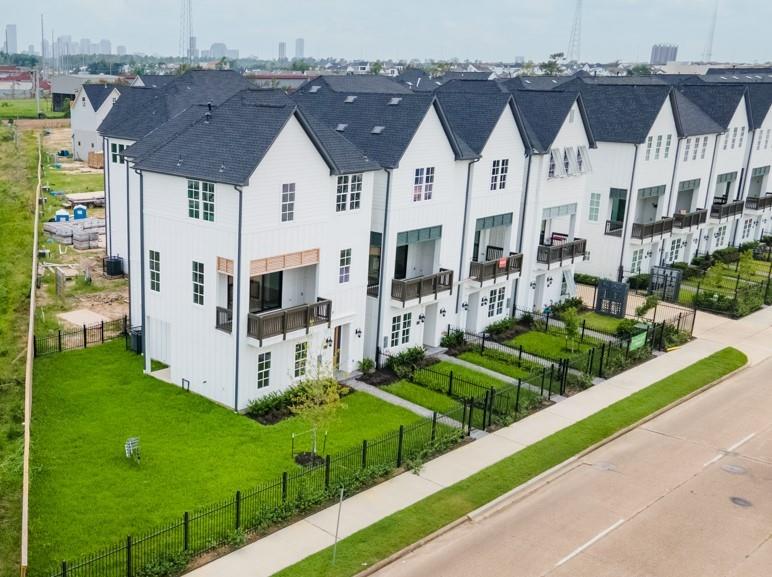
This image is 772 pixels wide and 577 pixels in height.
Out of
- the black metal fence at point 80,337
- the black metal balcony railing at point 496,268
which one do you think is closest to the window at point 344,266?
the black metal balcony railing at point 496,268

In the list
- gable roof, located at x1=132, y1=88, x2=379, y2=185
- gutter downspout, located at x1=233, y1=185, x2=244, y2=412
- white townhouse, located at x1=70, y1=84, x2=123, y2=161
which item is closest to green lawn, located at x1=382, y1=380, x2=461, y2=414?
gutter downspout, located at x1=233, y1=185, x2=244, y2=412

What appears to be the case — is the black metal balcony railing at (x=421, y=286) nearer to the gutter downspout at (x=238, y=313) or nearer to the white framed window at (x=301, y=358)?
the white framed window at (x=301, y=358)

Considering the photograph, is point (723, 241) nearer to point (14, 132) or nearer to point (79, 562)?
point (79, 562)

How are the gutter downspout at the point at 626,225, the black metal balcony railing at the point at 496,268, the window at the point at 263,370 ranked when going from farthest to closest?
the gutter downspout at the point at 626,225, the black metal balcony railing at the point at 496,268, the window at the point at 263,370

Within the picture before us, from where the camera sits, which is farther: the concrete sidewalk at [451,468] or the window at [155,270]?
the window at [155,270]

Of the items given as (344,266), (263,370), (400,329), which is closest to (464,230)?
(400,329)

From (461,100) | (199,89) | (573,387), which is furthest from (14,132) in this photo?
(573,387)

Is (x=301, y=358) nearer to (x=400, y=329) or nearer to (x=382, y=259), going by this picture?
(x=382, y=259)

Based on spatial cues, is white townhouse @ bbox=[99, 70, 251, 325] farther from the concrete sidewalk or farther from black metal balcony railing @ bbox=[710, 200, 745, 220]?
black metal balcony railing @ bbox=[710, 200, 745, 220]
